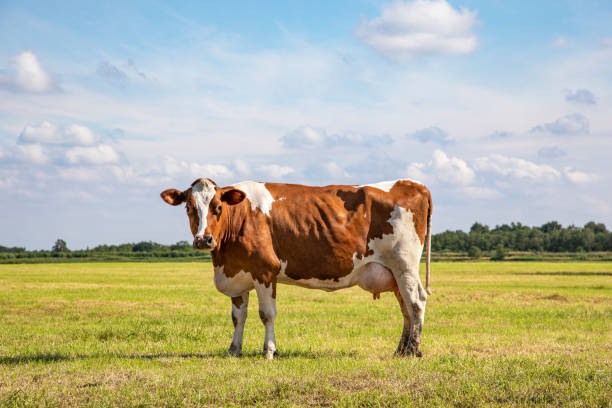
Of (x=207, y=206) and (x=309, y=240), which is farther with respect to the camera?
(x=309, y=240)

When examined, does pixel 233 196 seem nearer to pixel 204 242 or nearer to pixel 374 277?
pixel 204 242

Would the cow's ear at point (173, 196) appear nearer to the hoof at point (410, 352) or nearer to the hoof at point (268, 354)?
the hoof at point (268, 354)

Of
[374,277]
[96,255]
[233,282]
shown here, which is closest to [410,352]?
[374,277]

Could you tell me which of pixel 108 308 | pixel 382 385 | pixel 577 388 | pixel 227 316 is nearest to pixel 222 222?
pixel 382 385

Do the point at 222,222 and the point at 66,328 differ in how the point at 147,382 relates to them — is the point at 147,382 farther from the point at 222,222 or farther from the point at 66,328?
the point at 66,328

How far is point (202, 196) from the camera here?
10.9 m

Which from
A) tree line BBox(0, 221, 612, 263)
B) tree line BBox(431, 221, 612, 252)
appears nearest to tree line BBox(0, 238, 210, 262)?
tree line BBox(0, 221, 612, 263)

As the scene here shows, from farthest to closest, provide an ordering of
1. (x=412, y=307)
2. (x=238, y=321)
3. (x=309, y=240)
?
1. (x=238, y=321)
2. (x=412, y=307)
3. (x=309, y=240)

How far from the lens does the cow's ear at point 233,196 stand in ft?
36.2

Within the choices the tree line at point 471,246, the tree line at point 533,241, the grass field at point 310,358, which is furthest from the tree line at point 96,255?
the grass field at point 310,358

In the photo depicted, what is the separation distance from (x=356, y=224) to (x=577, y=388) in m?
4.84

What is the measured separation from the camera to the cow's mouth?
410 inches

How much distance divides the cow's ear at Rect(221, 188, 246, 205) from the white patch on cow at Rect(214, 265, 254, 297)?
4.24 ft

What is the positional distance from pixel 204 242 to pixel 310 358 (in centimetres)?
295
